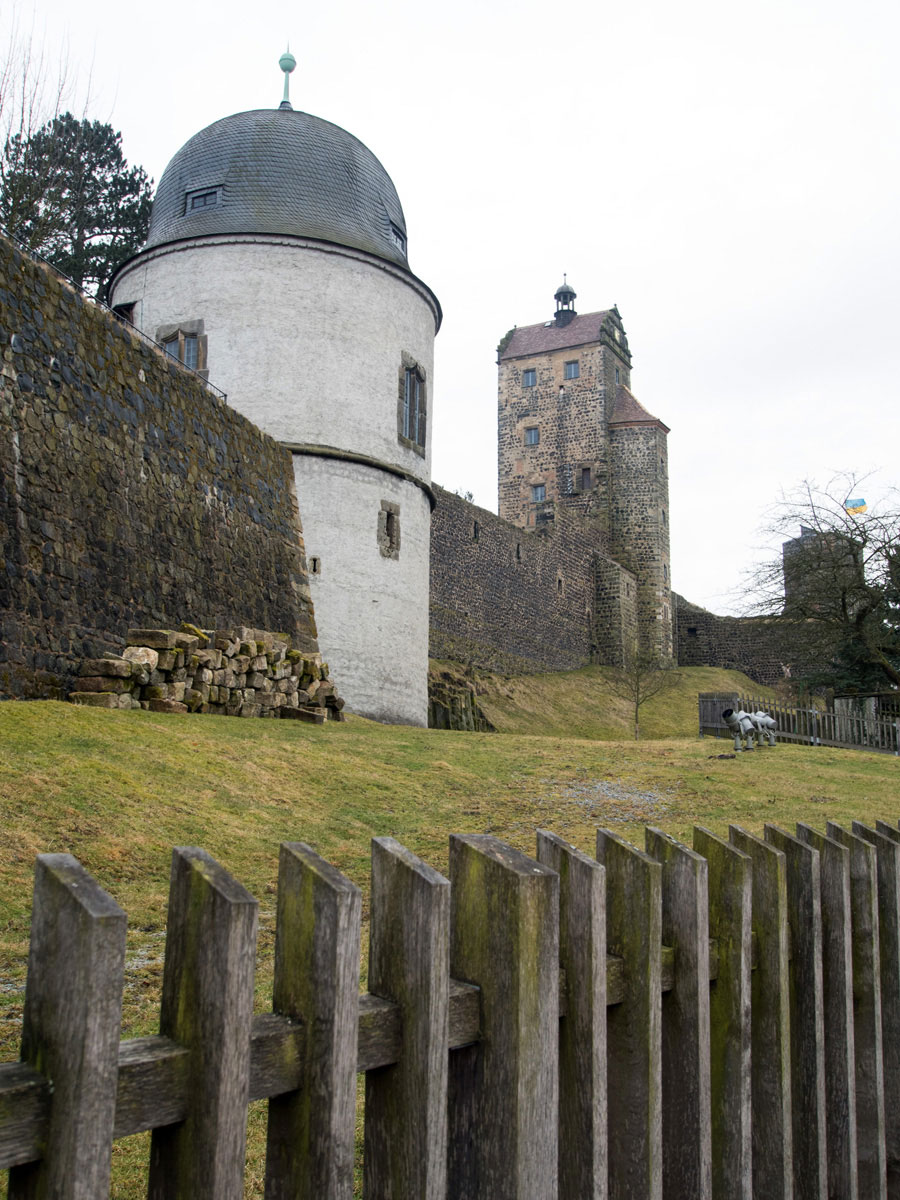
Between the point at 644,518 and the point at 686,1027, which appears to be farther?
the point at 644,518

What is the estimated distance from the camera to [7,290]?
10.8 meters

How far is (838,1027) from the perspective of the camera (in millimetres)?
3221

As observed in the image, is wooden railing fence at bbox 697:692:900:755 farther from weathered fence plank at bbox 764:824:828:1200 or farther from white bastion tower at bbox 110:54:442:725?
weathered fence plank at bbox 764:824:828:1200

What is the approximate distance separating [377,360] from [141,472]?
8.21 meters

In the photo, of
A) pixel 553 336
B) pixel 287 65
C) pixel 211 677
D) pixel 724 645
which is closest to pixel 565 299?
pixel 553 336

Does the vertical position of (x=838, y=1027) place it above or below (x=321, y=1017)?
below

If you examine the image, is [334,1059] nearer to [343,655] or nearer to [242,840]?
[242,840]

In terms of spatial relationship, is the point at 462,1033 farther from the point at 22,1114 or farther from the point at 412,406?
the point at 412,406

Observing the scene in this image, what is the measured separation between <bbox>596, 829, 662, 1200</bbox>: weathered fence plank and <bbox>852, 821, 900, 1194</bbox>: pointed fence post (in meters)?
1.51

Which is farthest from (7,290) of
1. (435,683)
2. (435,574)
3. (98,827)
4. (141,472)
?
(435,574)

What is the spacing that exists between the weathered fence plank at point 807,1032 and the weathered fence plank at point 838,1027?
11 centimetres

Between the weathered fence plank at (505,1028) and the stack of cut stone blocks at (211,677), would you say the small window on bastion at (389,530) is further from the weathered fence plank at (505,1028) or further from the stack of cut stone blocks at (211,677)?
the weathered fence plank at (505,1028)

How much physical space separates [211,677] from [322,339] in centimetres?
899

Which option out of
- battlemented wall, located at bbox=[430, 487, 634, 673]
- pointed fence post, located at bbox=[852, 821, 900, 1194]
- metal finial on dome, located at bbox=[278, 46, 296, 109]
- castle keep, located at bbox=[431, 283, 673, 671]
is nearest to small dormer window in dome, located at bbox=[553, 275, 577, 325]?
castle keep, located at bbox=[431, 283, 673, 671]
